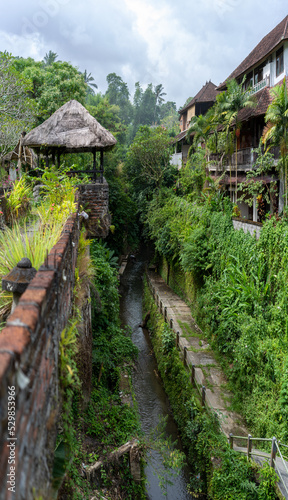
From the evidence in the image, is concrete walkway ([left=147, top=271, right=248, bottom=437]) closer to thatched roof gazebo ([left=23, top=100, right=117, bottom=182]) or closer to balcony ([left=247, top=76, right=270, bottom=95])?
thatched roof gazebo ([left=23, top=100, right=117, bottom=182])

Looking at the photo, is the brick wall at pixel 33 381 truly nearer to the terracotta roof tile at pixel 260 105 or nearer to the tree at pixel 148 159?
the terracotta roof tile at pixel 260 105

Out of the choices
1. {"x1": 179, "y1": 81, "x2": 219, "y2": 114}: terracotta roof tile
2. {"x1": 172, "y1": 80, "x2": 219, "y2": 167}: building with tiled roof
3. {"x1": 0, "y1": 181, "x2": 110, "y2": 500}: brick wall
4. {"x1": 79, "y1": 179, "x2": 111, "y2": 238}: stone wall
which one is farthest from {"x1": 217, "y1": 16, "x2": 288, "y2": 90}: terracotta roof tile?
{"x1": 0, "y1": 181, "x2": 110, "y2": 500}: brick wall

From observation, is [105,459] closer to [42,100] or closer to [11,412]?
[11,412]

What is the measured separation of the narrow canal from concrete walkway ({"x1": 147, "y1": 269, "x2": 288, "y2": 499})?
4.92 feet

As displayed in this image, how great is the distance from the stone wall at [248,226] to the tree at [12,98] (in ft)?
30.1

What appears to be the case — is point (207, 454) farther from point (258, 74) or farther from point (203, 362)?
point (258, 74)

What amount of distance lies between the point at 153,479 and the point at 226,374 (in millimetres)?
3508

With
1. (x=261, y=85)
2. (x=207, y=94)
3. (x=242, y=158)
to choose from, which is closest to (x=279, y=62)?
(x=261, y=85)

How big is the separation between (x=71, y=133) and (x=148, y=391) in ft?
28.7

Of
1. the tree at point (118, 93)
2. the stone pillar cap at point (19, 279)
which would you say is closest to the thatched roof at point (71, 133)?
the stone pillar cap at point (19, 279)

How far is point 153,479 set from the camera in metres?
9.13

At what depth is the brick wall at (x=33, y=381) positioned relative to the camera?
167 centimetres

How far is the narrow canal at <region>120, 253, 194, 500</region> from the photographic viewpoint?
8875 mm

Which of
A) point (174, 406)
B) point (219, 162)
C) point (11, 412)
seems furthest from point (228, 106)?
point (11, 412)
